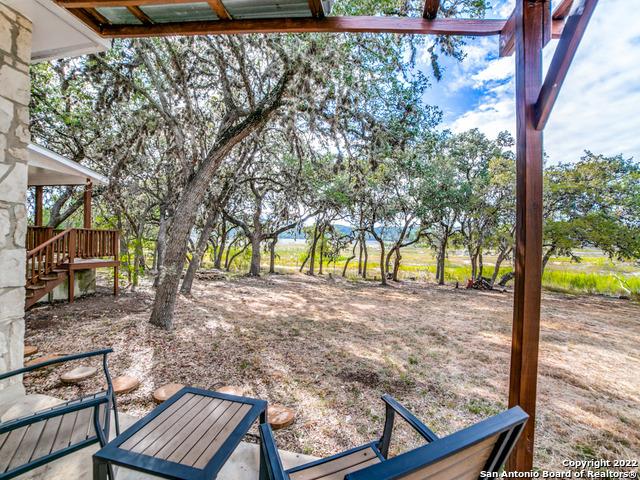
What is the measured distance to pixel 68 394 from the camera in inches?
106

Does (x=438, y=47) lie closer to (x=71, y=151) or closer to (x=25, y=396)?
(x=25, y=396)

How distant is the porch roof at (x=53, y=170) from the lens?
5311mm

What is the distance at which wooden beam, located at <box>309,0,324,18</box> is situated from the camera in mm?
1899

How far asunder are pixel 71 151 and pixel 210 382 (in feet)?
27.7

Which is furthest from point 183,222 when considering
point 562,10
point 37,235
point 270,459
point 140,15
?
point 562,10

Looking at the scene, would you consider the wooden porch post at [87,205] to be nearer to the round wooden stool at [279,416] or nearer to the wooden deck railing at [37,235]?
the wooden deck railing at [37,235]

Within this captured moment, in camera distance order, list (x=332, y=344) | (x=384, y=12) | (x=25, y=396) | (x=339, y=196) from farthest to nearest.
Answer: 1. (x=339, y=196)
2. (x=332, y=344)
3. (x=384, y=12)
4. (x=25, y=396)

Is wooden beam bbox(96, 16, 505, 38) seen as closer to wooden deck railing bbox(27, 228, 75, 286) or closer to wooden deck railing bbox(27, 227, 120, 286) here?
wooden deck railing bbox(27, 228, 75, 286)

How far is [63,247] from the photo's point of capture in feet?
19.3

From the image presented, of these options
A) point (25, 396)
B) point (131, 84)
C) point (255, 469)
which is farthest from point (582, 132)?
point (131, 84)

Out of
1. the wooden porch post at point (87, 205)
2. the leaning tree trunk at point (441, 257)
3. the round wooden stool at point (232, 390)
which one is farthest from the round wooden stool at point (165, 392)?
the leaning tree trunk at point (441, 257)

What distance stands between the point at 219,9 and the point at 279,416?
130 inches

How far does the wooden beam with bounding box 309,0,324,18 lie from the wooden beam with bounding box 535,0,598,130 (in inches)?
56.4

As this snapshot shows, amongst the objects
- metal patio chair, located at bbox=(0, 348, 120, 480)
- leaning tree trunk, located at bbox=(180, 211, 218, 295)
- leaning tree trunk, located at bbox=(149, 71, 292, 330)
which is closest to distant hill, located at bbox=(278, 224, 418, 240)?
leaning tree trunk, located at bbox=(180, 211, 218, 295)
